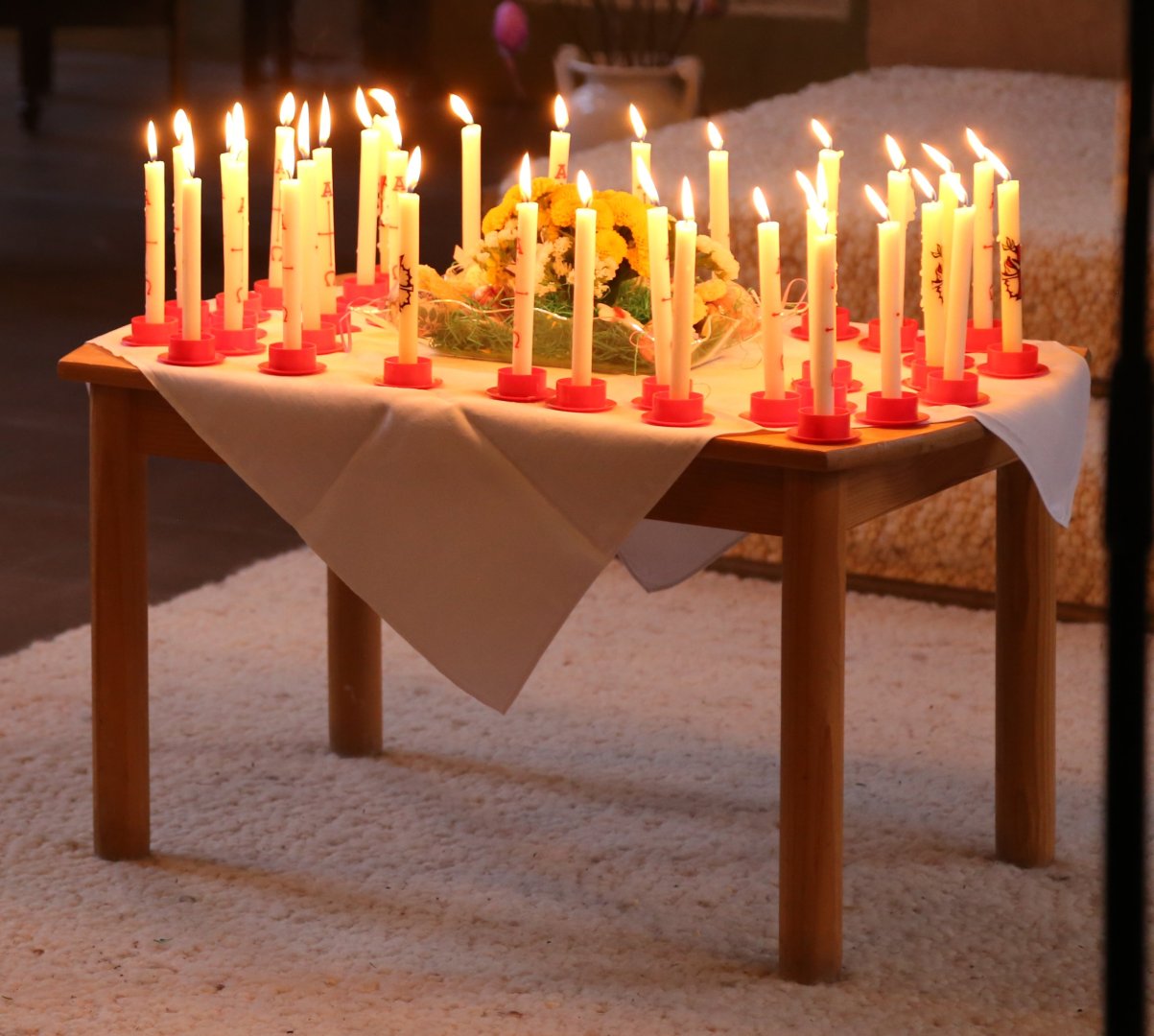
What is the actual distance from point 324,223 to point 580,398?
0.43 metres

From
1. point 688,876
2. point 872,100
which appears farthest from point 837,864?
point 872,100

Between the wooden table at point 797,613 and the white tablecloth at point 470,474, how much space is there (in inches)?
1.8

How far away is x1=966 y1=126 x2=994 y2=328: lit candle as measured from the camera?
1752mm

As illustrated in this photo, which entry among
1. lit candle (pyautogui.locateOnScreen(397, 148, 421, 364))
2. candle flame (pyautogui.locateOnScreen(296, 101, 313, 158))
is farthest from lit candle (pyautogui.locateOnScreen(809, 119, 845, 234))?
candle flame (pyautogui.locateOnScreen(296, 101, 313, 158))

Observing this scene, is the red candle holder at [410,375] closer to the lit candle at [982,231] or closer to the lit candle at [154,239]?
the lit candle at [154,239]

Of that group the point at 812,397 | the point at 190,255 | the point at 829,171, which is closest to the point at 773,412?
the point at 812,397

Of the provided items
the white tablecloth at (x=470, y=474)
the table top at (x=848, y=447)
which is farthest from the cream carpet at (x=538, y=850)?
the table top at (x=848, y=447)

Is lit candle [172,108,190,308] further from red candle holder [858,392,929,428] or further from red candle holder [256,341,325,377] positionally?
red candle holder [858,392,929,428]

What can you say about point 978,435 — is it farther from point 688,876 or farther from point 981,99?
point 981,99

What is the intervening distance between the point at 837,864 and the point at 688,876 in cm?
28

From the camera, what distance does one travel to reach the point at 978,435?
1653 millimetres

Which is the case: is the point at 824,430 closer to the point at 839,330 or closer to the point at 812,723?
the point at 812,723

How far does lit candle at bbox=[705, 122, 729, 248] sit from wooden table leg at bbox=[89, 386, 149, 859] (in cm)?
60

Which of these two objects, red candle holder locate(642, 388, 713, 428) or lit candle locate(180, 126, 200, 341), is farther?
lit candle locate(180, 126, 200, 341)
